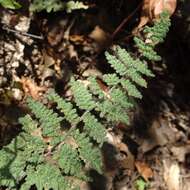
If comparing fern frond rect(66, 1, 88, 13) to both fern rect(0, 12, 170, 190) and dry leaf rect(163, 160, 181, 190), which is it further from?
dry leaf rect(163, 160, 181, 190)

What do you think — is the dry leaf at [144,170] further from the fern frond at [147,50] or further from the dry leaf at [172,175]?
the fern frond at [147,50]

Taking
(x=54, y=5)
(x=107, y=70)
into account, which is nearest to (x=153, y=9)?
(x=107, y=70)

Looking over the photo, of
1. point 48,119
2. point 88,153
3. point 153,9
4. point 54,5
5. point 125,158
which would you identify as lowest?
point 88,153

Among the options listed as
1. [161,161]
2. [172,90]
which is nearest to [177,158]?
[161,161]

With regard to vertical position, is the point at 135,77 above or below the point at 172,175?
above

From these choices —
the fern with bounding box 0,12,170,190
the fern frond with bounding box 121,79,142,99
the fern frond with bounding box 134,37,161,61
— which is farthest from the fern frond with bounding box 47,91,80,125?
the fern frond with bounding box 134,37,161,61

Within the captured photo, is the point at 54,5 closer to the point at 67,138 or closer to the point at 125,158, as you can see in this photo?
the point at 125,158
